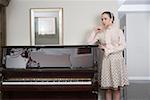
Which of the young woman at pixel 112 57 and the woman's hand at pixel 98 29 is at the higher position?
the woman's hand at pixel 98 29

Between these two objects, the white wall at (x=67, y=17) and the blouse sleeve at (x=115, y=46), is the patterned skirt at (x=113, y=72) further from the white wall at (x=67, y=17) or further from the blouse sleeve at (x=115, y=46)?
the white wall at (x=67, y=17)

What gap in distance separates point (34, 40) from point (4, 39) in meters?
0.39

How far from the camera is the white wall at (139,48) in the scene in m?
8.73

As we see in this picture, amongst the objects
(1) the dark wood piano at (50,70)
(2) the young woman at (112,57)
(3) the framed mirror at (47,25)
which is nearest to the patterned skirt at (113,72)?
(2) the young woman at (112,57)

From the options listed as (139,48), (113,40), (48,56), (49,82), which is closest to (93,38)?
(113,40)

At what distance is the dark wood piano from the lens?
3.22 metres

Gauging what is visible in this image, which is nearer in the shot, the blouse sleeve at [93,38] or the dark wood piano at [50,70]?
the dark wood piano at [50,70]

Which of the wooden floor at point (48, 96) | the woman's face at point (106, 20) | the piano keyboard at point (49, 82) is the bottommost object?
the wooden floor at point (48, 96)

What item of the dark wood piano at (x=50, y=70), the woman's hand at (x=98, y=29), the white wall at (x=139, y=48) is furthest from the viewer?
the white wall at (x=139, y=48)

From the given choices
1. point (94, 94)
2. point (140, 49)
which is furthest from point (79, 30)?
point (140, 49)

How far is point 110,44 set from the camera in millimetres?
3408

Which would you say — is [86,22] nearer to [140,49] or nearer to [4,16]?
[4,16]

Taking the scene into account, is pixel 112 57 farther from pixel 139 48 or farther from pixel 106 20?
pixel 139 48

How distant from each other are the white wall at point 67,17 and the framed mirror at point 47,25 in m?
0.06
